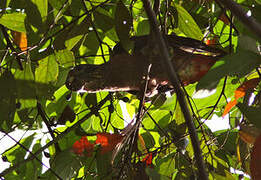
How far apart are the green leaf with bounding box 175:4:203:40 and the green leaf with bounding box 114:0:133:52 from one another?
328mm

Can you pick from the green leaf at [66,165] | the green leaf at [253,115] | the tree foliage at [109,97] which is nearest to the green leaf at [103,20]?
the tree foliage at [109,97]

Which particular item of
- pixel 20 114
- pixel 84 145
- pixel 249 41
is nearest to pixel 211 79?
pixel 249 41

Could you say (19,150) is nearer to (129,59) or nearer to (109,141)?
(109,141)

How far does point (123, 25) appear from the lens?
1.21 m

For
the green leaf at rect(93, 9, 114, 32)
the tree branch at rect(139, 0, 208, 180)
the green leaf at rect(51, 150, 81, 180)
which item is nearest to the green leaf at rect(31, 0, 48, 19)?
the green leaf at rect(93, 9, 114, 32)

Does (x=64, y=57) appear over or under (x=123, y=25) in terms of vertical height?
under

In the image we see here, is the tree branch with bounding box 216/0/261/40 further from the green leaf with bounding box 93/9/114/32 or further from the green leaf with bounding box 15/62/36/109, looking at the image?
the green leaf with bounding box 93/9/114/32

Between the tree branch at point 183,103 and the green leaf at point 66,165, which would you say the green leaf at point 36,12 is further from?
the tree branch at point 183,103

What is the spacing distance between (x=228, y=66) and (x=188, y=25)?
0.73 m

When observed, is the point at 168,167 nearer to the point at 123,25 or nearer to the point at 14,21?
the point at 123,25

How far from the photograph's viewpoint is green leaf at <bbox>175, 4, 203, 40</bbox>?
1.49 meters

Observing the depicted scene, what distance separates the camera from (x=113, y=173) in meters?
1.24

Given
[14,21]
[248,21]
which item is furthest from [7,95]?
[248,21]

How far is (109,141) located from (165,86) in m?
0.25
